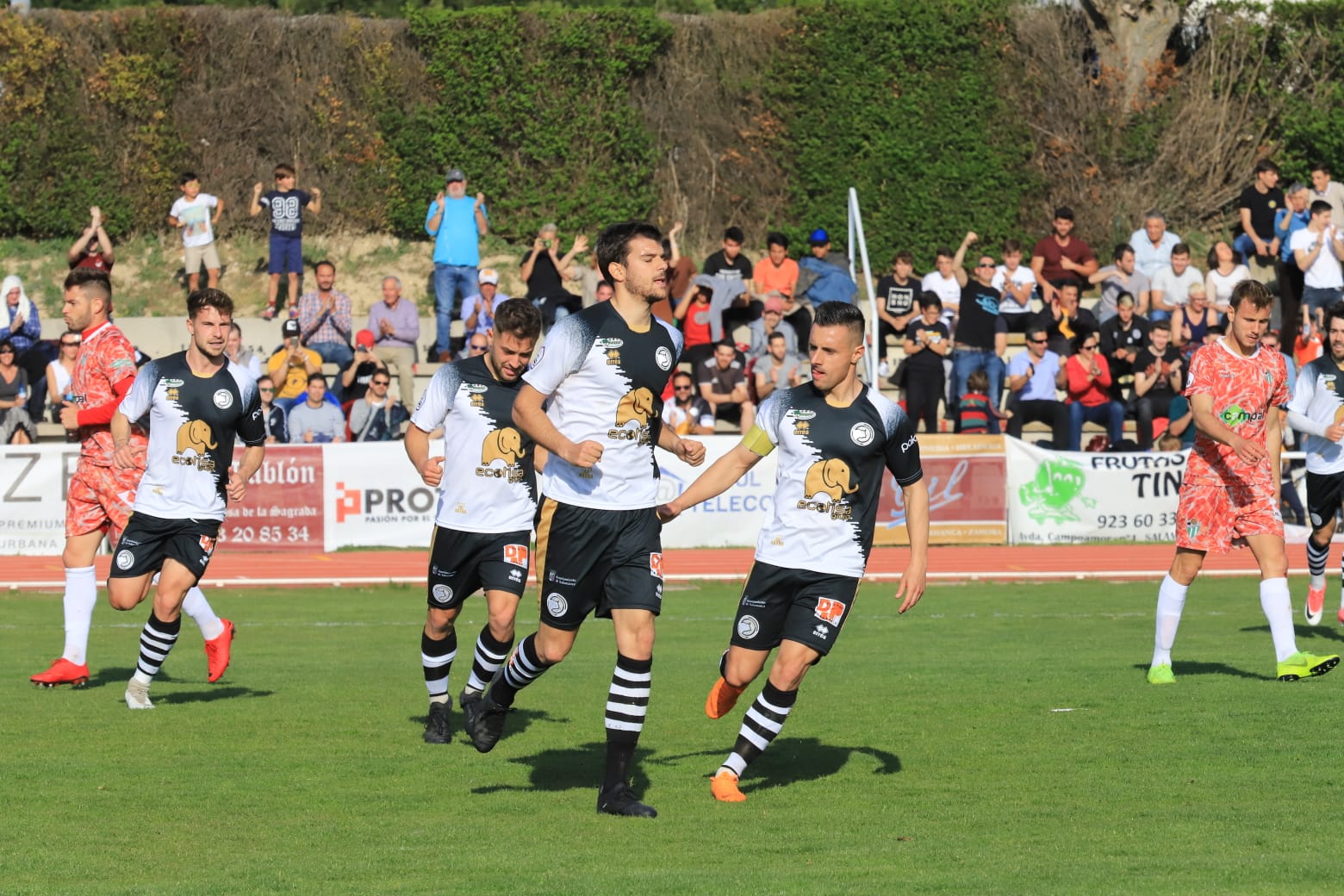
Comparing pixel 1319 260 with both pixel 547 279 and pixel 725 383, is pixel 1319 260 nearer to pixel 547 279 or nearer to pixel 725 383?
pixel 725 383

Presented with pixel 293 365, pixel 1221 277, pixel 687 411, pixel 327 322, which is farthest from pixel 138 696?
pixel 1221 277

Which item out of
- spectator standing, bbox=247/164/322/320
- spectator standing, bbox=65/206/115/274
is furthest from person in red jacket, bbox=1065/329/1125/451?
spectator standing, bbox=65/206/115/274

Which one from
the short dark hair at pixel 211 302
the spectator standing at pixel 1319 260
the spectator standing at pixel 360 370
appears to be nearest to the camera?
the short dark hair at pixel 211 302

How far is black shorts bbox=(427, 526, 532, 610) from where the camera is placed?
9500 mm

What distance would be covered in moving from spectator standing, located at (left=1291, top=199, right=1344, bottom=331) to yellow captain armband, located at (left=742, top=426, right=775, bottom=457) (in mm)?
19430

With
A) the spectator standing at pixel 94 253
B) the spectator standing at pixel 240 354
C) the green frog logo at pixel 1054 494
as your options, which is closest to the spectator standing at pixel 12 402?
the spectator standing at pixel 240 354

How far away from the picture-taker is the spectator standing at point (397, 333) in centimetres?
2567

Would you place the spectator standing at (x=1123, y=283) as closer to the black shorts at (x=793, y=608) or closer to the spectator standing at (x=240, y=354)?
the spectator standing at (x=240, y=354)

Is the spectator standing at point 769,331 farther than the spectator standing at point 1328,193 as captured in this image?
No

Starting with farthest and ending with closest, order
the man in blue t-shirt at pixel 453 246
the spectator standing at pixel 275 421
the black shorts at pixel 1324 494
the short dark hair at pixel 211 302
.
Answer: the man in blue t-shirt at pixel 453 246 → the spectator standing at pixel 275 421 → the black shorts at pixel 1324 494 → the short dark hair at pixel 211 302

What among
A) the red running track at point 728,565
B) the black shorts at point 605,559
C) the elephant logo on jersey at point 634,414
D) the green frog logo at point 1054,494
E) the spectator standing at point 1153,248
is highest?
the spectator standing at point 1153,248

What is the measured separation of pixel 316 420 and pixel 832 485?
15940 millimetres

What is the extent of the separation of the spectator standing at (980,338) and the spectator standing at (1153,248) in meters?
2.97

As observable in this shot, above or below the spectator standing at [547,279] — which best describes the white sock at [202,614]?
below
